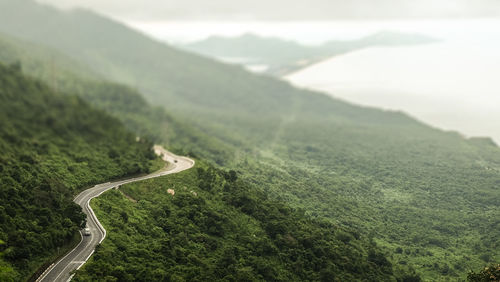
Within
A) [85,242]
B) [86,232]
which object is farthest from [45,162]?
[85,242]

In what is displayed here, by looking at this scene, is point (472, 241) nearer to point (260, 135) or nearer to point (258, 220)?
point (258, 220)

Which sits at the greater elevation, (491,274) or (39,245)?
(491,274)

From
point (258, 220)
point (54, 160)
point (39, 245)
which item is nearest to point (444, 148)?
point (258, 220)

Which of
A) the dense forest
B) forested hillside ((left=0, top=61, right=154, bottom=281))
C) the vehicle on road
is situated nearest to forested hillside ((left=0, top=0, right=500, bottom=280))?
the dense forest

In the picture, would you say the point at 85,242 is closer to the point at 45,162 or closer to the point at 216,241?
the point at 216,241

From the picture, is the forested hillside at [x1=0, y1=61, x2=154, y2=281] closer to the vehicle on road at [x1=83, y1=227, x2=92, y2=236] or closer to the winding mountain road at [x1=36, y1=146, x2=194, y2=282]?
the vehicle on road at [x1=83, y1=227, x2=92, y2=236]
